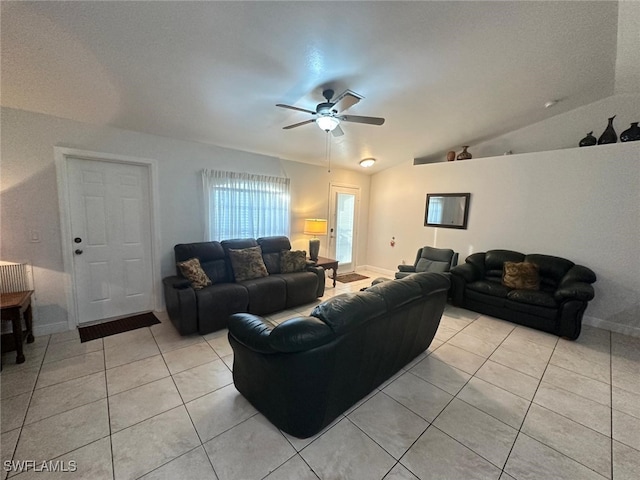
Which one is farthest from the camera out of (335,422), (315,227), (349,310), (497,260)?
(315,227)

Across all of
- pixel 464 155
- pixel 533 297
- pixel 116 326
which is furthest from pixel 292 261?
pixel 464 155

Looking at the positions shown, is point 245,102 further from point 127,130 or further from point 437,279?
point 437,279

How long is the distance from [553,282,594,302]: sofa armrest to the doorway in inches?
209

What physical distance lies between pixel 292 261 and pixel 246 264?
2.47 feet

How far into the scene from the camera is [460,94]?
3125 mm

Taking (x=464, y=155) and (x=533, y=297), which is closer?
(x=533, y=297)

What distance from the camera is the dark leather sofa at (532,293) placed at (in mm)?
3062

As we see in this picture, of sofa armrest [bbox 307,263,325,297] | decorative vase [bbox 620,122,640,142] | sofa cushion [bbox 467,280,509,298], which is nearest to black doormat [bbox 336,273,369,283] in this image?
sofa armrest [bbox 307,263,325,297]

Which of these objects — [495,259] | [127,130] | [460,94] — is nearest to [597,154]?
[495,259]

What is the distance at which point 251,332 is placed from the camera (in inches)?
66.9

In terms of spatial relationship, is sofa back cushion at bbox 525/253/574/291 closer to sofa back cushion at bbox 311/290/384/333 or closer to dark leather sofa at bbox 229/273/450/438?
dark leather sofa at bbox 229/273/450/438

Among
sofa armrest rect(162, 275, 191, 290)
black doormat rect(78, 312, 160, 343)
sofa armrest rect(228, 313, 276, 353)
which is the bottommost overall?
black doormat rect(78, 312, 160, 343)

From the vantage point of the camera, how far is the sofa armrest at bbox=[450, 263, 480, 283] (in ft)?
13.1

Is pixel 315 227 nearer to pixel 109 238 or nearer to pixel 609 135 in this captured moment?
pixel 109 238
